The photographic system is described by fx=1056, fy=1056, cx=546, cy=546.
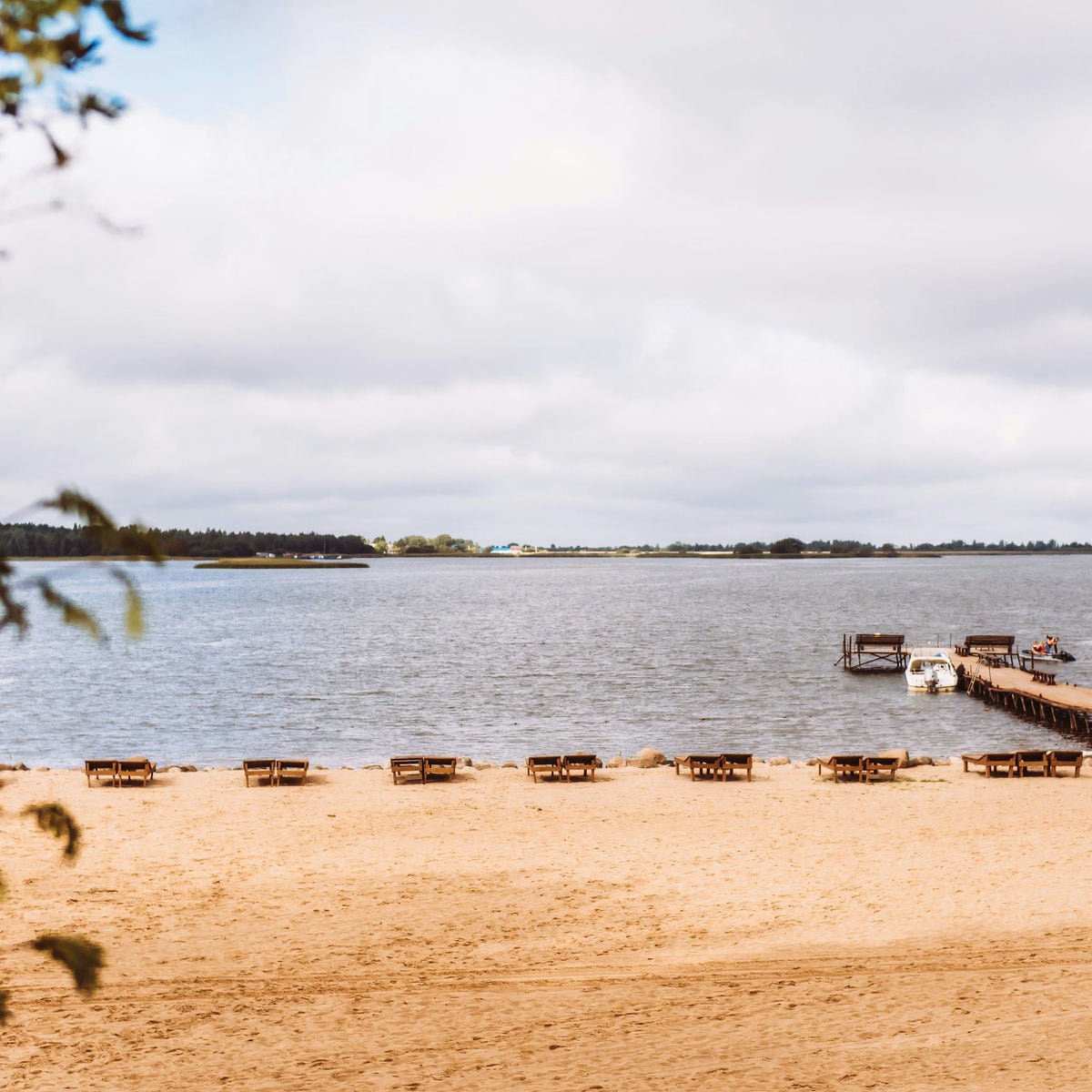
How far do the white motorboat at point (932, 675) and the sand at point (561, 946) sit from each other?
33577 mm

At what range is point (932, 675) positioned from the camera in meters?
56.9

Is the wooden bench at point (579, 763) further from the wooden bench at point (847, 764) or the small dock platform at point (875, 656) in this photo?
the small dock platform at point (875, 656)

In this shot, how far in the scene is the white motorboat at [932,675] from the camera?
56688mm

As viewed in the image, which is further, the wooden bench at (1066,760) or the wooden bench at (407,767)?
the wooden bench at (1066,760)

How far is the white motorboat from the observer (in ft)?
186

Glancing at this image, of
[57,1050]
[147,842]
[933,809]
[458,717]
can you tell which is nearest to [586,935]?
[57,1050]

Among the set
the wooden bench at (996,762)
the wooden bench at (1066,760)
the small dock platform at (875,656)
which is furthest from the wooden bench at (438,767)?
the small dock platform at (875,656)

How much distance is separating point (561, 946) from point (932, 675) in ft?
155

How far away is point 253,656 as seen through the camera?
74.8 metres

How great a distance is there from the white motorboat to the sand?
33.6 metres

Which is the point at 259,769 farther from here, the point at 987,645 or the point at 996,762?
the point at 987,645

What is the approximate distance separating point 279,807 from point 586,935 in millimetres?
11760

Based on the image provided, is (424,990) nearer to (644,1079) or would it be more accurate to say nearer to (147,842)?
(644,1079)

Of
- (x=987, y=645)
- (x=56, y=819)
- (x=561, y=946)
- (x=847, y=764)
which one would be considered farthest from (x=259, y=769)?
(x=987, y=645)
